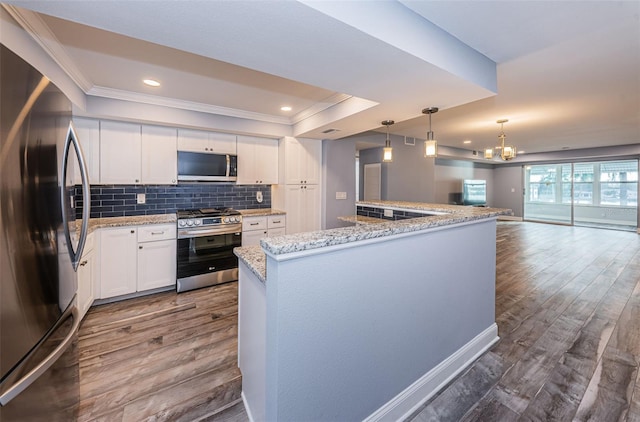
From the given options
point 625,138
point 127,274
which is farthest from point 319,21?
point 625,138

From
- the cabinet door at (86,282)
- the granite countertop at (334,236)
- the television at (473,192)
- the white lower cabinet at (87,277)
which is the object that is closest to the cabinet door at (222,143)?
the white lower cabinet at (87,277)

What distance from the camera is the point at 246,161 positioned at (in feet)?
13.4

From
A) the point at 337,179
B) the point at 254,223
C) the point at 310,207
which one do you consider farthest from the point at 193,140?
the point at 337,179

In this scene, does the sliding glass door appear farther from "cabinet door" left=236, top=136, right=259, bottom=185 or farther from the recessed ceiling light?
the recessed ceiling light

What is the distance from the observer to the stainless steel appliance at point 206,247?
3311 mm

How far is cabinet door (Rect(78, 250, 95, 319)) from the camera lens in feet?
8.31

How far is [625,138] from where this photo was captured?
599 cm

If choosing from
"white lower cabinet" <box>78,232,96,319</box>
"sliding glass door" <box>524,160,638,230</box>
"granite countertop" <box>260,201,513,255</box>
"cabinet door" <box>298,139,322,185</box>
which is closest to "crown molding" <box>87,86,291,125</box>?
"cabinet door" <box>298,139,322,185</box>

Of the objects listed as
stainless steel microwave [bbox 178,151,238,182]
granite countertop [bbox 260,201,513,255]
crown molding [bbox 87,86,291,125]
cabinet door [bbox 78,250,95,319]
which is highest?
crown molding [bbox 87,86,291,125]

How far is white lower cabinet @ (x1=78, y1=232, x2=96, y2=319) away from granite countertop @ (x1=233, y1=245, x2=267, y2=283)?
1929 mm

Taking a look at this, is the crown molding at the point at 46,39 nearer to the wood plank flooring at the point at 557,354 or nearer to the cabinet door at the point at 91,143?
the cabinet door at the point at 91,143

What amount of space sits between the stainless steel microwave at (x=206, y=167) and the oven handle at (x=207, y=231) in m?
0.73

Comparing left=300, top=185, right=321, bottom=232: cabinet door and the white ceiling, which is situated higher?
the white ceiling

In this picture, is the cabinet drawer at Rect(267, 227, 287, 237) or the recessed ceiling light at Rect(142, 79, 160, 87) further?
the cabinet drawer at Rect(267, 227, 287, 237)
